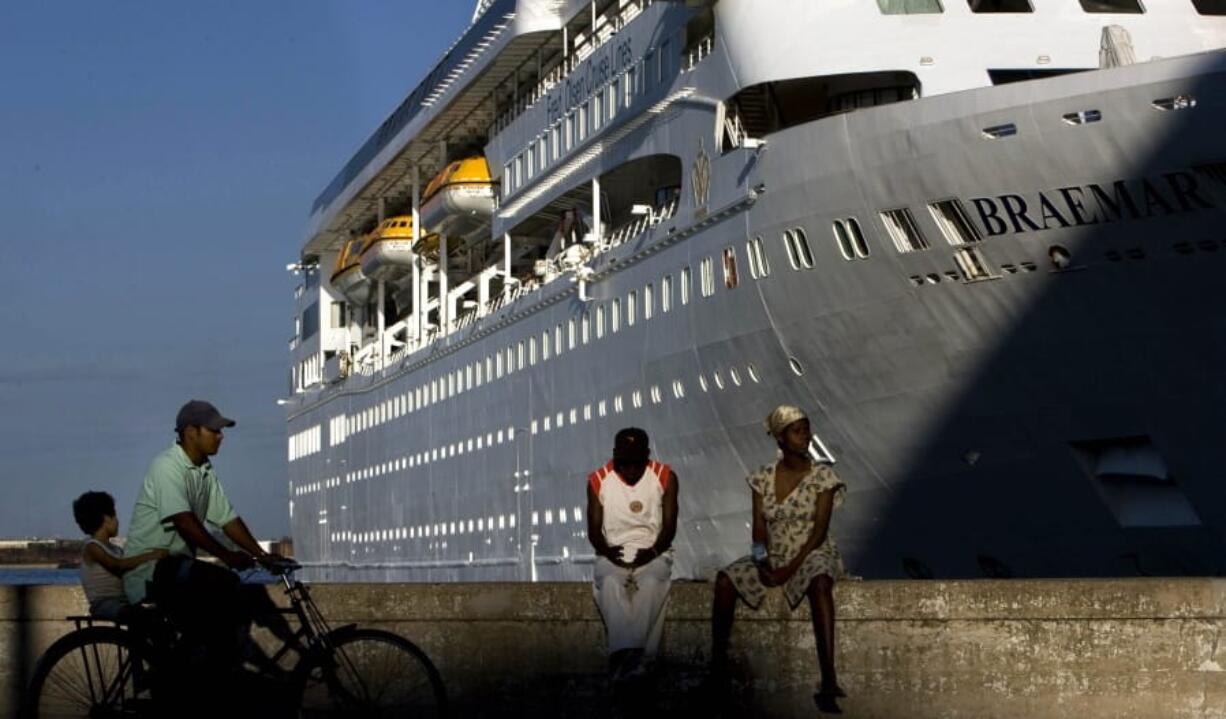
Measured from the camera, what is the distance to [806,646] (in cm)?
1108

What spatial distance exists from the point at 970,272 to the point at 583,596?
9574mm

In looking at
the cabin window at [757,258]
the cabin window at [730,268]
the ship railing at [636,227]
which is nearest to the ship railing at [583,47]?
the ship railing at [636,227]

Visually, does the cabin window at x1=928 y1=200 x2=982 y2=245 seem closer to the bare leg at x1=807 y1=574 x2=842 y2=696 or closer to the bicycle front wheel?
the bare leg at x1=807 y1=574 x2=842 y2=696

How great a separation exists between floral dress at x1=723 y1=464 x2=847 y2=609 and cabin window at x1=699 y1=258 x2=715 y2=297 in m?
14.5

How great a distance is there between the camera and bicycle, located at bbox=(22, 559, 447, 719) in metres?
10.2

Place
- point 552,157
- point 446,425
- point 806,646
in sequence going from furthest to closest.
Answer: point 446,425 → point 552,157 → point 806,646

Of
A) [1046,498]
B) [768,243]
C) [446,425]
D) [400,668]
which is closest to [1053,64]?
[768,243]

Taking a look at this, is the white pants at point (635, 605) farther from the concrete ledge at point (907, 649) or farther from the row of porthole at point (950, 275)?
the row of porthole at point (950, 275)

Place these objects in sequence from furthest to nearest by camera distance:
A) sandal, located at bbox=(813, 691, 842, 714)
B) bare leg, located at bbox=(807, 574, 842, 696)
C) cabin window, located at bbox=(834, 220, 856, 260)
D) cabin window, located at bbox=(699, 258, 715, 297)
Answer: cabin window, located at bbox=(699, 258, 715, 297)
cabin window, located at bbox=(834, 220, 856, 260)
sandal, located at bbox=(813, 691, 842, 714)
bare leg, located at bbox=(807, 574, 842, 696)

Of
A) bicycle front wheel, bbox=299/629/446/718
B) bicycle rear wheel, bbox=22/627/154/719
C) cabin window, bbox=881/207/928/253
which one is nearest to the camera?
bicycle front wheel, bbox=299/629/446/718

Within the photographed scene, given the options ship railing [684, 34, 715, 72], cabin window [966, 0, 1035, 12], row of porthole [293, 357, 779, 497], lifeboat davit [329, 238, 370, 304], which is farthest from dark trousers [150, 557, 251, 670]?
lifeboat davit [329, 238, 370, 304]

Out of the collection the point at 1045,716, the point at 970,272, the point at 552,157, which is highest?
the point at 552,157

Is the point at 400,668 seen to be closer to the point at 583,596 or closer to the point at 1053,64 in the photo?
the point at 583,596

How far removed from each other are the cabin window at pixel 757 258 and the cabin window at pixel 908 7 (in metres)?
2.86
